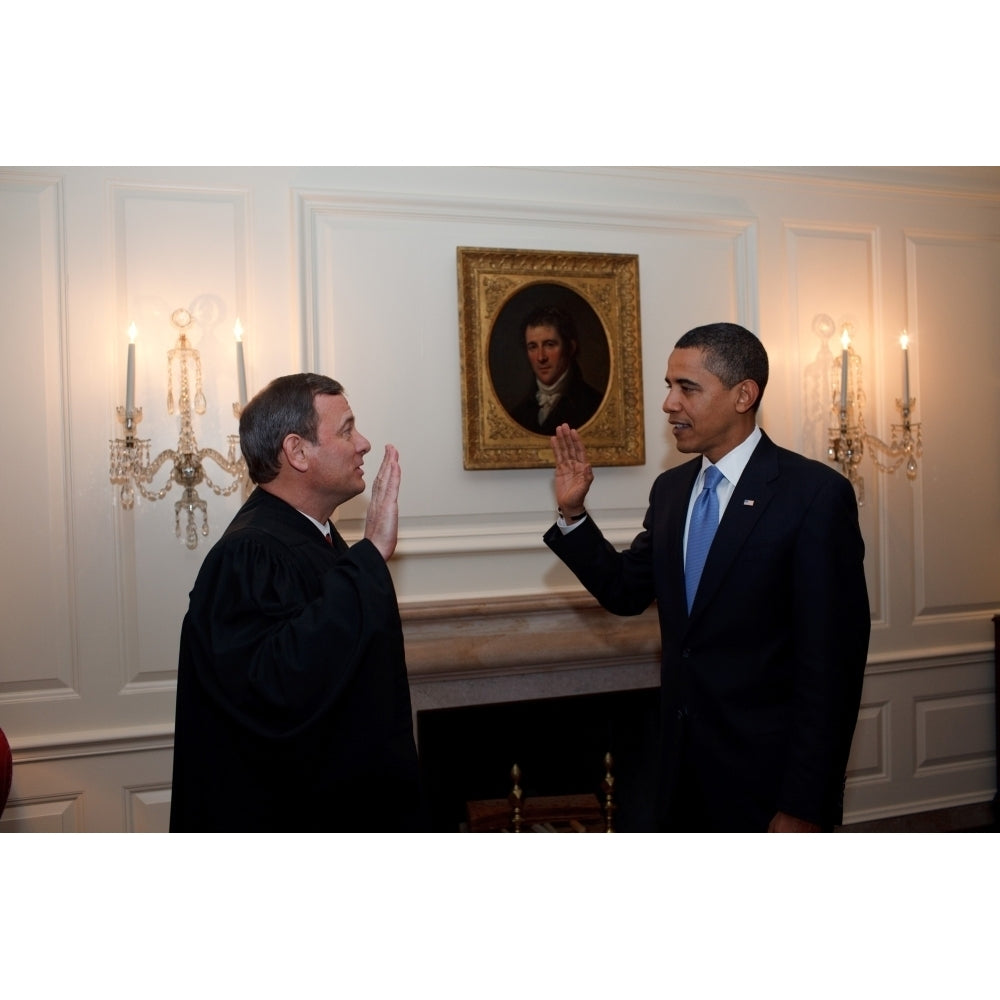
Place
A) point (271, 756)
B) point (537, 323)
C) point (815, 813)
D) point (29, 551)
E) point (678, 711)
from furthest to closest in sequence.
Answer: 1. point (537, 323)
2. point (29, 551)
3. point (678, 711)
4. point (815, 813)
5. point (271, 756)

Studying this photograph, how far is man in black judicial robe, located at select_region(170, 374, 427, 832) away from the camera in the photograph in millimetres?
1649

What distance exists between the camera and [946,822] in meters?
3.73

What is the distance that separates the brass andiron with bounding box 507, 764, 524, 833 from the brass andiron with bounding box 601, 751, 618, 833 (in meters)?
0.38

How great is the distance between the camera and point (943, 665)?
3.77m

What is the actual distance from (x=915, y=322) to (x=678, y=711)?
2.46m

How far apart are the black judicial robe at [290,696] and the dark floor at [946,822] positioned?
105 inches

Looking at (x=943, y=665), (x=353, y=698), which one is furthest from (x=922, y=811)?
(x=353, y=698)

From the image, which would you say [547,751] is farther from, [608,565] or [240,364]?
Result: [240,364]

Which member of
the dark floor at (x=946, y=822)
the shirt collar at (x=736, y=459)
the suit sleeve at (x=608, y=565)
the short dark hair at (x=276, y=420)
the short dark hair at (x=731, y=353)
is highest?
the short dark hair at (x=731, y=353)

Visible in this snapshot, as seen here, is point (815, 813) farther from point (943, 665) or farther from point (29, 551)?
point (29, 551)

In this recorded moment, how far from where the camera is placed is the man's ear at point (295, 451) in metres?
1.86

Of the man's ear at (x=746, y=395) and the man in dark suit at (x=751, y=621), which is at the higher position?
the man's ear at (x=746, y=395)

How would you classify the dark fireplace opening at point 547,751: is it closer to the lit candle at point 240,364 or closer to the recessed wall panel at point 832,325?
the recessed wall panel at point 832,325

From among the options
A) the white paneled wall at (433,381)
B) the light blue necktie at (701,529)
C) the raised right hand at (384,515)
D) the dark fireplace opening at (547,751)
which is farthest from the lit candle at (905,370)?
the raised right hand at (384,515)
